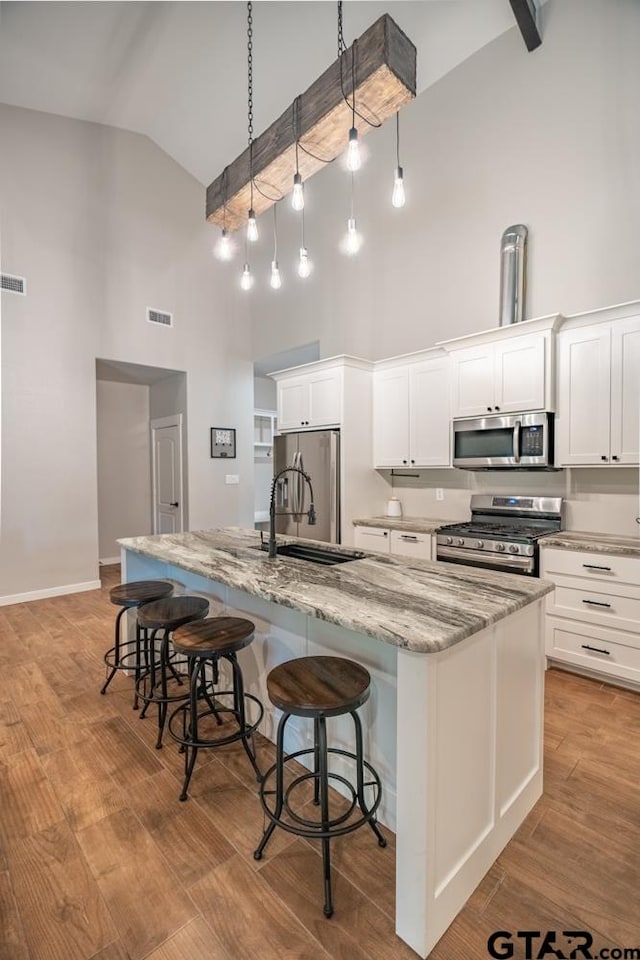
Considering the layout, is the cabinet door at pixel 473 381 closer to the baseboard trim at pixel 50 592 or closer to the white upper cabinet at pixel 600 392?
the white upper cabinet at pixel 600 392

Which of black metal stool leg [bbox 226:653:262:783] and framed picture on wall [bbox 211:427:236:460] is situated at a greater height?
framed picture on wall [bbox 211:427:236:460]

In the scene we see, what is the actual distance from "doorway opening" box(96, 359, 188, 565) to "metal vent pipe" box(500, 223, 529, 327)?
152 inches

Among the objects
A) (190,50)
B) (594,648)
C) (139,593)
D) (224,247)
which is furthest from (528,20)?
(139,593)

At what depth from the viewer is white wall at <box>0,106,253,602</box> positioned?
431 centimetres

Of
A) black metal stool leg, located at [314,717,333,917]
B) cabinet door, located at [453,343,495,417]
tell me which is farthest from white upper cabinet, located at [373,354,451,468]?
black metal stool leg, located at [314,717,333,917]

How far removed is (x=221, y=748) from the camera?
2070 millimetres

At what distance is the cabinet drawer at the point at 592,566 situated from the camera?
252 cm

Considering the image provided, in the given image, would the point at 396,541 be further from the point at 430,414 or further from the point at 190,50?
the point at 190,50

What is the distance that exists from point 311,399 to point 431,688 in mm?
3561

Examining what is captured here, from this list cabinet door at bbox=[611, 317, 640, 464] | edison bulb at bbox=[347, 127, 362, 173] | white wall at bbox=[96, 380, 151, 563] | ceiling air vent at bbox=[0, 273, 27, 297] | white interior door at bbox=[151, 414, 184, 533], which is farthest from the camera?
white wall at bbox=[96, 380, 151, 563]

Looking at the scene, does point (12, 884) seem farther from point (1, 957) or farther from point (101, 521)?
point (101, 521)

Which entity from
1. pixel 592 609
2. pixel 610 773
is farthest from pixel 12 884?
pixel 592 609

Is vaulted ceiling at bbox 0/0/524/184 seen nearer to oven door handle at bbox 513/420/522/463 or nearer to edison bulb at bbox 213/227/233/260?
edison bulb at bbox 213/227/233/260

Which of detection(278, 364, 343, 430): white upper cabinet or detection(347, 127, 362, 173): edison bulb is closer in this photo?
detection(347, 127, 362, 173): edison bulb
